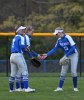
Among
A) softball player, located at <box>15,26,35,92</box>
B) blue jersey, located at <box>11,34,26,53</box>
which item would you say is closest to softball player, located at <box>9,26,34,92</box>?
blue jersey, located at <box>11,34,26,53</box>

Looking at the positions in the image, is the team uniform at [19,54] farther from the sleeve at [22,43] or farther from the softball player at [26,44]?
the softball player at [26,44]

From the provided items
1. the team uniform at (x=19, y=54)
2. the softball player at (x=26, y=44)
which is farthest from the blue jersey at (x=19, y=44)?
the softball player at (x=26, y=44)

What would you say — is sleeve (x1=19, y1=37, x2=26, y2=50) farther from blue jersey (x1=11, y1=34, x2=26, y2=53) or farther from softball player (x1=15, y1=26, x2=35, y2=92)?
softball player (x1=15, y1=26, x2=35, y2=92)

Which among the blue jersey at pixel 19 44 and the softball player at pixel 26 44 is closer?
the blue jersey at pixel 19 44

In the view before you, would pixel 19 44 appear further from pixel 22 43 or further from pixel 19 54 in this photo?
pixel 19 54

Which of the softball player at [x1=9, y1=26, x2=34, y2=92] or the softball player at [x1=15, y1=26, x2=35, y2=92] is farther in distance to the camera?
the softball player at [x1=15, y1=26, x2=35, y2=92]

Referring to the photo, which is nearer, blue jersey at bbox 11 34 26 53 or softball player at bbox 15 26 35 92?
blue jersey at bbox 11 34 26 53

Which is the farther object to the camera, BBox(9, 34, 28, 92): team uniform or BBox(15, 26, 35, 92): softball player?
BBox(15, 26, 35, 92): softball player

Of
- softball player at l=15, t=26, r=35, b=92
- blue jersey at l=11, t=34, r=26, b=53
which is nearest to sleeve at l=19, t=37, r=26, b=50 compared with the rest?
blue jersey at l=11, t=34, r=26, b=53

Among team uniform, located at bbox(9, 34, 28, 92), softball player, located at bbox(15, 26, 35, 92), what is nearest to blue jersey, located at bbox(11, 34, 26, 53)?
team uniform, located at bbox(9, 34, 28, 92)

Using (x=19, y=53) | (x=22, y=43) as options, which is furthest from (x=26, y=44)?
(x=19, y=53)

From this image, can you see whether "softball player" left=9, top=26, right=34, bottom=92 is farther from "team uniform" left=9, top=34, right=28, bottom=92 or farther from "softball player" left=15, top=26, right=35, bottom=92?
"softball player" left=15, top=26, right=35, bottom=92

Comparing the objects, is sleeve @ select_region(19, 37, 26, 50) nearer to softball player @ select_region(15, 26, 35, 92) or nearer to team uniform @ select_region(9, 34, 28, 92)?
team uniform @ select_region(9, 34, 28, 92)

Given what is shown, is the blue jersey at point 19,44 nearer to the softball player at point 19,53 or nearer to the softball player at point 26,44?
the softball player at point 19,53
